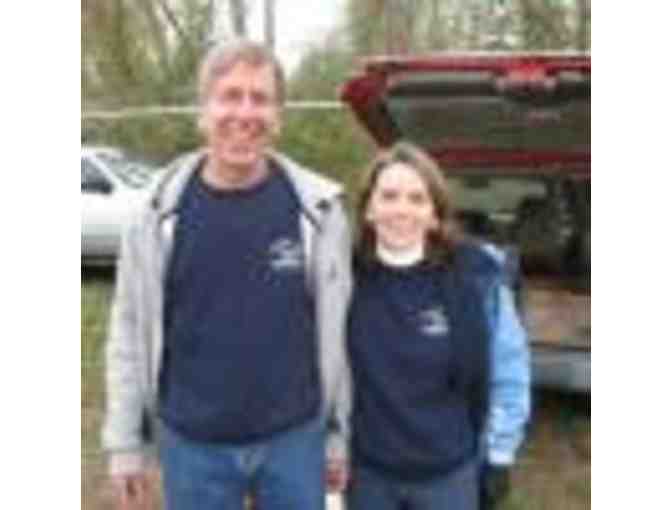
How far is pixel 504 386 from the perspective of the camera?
3248 millimetres

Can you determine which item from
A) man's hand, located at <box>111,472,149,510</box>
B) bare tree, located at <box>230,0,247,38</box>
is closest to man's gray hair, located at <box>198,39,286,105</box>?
man's hand, located at <box>111,472,149,510</box>

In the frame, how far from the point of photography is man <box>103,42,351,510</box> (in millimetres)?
2998

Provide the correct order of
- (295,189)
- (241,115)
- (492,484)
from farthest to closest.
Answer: (492,484)
(295,189)
(241,115)

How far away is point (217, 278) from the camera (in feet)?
9.84

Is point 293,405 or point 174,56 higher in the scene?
point 174,56

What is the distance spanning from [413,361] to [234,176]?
1.74 ft

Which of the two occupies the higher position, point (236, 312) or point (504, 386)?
point (236, 312)

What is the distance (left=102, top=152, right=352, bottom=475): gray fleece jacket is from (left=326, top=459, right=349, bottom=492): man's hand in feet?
0.07

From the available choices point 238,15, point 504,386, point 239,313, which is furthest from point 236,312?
point 238,15

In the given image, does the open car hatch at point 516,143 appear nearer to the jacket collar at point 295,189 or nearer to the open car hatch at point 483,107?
the open car hatch at point 483,107

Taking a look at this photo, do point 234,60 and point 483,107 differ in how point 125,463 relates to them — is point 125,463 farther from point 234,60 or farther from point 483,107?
point 483,107
